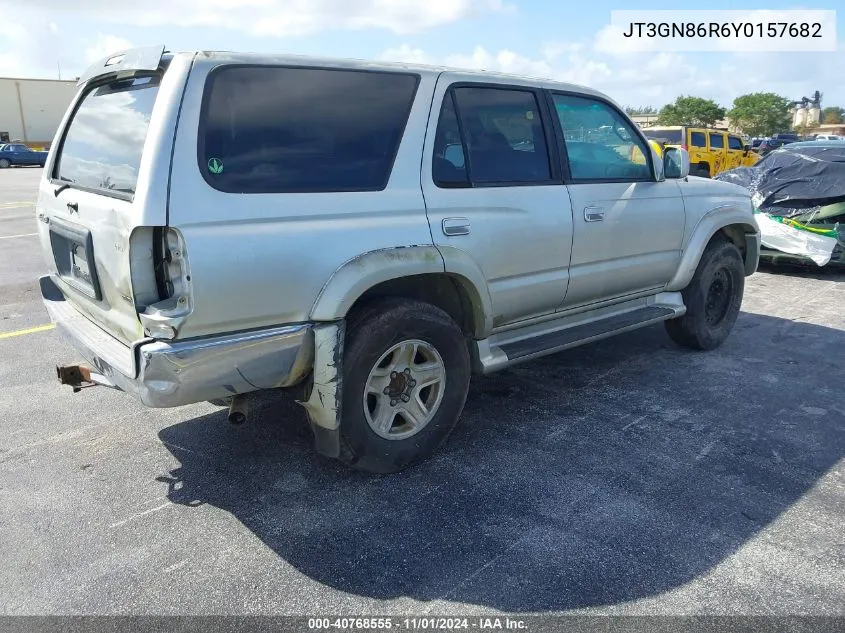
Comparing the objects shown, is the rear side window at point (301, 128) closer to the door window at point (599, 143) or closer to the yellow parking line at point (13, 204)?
the door window at point (599, 143)

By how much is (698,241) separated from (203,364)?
3824mm

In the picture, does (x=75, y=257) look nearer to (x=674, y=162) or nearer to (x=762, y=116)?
(x=674, y=162)

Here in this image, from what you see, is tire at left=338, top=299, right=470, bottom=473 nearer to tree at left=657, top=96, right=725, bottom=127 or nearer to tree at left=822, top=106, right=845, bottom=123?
tree at left=657, top=96, right=725, bottom=127

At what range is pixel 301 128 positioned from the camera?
3045mm

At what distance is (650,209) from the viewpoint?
4672 mm

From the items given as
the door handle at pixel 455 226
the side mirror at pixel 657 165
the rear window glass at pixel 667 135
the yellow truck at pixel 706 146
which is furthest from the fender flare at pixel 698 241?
the rear window glass at pixel 667 135

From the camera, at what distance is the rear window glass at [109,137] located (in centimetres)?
295

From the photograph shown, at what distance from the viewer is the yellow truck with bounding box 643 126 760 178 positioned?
19266 mm

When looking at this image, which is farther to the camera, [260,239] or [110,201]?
[110,201]

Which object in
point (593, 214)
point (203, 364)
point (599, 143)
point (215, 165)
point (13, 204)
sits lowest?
point (203, 364)

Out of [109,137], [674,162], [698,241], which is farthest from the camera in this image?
[698,241]

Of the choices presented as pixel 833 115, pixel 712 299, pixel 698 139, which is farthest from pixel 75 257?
pixel 833 115

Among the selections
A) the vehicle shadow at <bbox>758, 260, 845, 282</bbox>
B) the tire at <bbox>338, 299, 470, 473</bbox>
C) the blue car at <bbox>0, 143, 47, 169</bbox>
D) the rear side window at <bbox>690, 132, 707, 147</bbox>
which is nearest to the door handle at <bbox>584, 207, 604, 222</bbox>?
the tire at <bbox>338, 299, 470, 473</bbox>

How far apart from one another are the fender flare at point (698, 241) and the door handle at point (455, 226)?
224 centimetres
